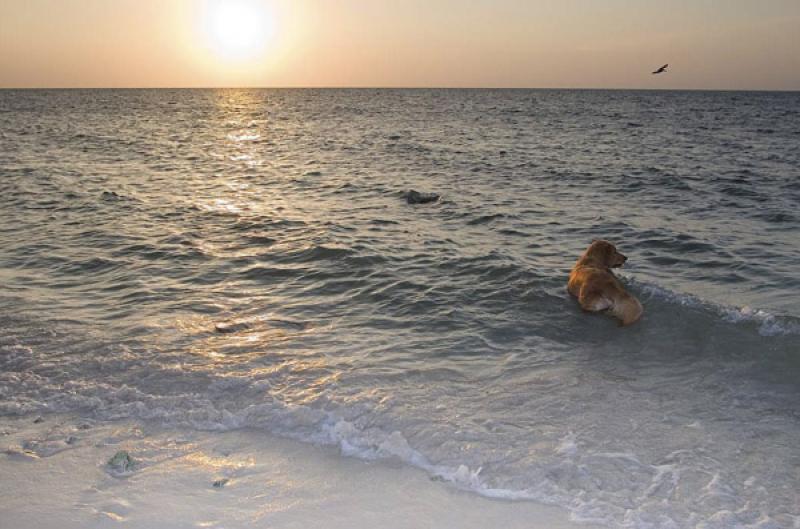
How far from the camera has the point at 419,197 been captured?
52.5 ft

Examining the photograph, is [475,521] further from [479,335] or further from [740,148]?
[740,148]

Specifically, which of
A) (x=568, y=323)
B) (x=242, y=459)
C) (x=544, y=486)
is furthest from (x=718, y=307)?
(x=242, y=459)

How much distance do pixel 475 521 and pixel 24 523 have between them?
2.59 metres

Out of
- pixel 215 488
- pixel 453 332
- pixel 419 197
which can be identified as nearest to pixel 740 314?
pixel 453 332

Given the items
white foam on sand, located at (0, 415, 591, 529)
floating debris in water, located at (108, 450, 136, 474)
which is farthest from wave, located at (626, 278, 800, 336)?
floating debris in water, located at (108, 450, 136, 474)

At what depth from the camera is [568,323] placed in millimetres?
7453

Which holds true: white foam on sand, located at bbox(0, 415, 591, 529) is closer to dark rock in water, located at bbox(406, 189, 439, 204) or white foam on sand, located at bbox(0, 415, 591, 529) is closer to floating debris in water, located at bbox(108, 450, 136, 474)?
floating debris in water, located at bbox(108, 450, 136, 474)

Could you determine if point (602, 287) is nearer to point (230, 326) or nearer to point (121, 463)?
point (230, 326)

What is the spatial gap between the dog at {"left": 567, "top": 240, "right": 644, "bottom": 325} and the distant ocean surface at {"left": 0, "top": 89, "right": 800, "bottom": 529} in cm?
17

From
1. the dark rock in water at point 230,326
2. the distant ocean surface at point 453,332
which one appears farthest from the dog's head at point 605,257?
the dark rock in water at point 230,326

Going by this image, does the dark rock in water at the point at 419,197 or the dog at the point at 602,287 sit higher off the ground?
the dark rock in water at the point at 419,197

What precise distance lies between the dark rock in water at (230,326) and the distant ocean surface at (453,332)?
0.03m

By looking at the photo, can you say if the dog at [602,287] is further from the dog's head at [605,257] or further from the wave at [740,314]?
the wave at [740,314]

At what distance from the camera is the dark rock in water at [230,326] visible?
7.12 metres
